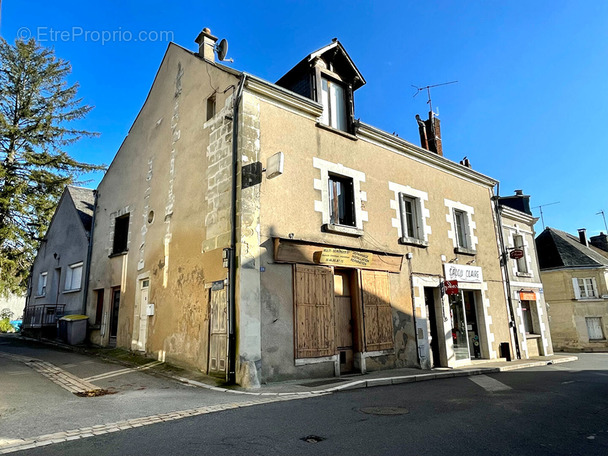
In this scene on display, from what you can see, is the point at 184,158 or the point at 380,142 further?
the point at 380,142

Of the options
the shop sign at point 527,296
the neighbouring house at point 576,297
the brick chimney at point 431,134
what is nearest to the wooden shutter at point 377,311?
the brick chimney at point 431,134

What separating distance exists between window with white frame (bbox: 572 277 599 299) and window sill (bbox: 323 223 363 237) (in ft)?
75.1

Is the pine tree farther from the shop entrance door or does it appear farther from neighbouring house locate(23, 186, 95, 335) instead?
the shop entrance door

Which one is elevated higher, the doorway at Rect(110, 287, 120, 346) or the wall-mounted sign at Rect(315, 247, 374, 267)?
the wall-mounted sign at Rect(315, 247, 374, 267)

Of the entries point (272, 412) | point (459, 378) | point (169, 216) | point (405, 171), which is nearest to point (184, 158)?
Result: point (169, 216)

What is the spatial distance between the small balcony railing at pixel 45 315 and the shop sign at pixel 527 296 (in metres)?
18.4

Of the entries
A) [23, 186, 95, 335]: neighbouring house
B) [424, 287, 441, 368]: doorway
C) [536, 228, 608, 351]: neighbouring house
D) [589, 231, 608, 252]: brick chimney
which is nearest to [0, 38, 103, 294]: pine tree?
[23, 186, 95, 335]: neighbouring house

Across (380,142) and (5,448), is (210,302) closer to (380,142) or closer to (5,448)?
(5,448)

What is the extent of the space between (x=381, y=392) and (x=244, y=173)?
5.12 m

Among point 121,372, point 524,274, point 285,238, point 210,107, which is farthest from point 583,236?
point 121,372

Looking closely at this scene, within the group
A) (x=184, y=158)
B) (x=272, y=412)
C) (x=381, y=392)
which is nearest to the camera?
(x=272, y=412)

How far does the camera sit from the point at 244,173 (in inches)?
344

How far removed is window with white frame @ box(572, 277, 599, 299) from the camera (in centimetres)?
2625

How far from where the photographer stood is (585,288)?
86.7 feet
